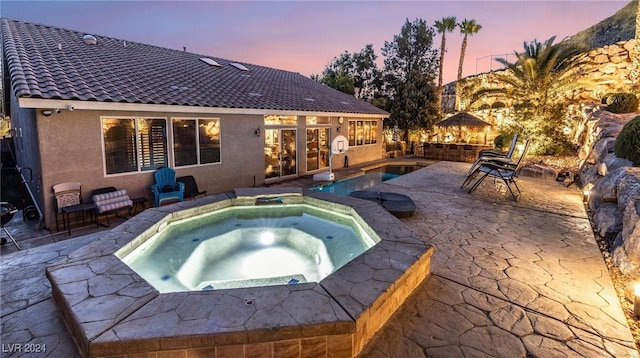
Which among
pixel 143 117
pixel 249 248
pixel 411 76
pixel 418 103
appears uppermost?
pixel 411 76

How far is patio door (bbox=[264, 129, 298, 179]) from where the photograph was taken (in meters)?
10.6

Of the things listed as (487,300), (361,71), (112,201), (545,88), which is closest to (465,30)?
(361,71)

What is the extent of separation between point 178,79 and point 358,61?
17810 millimetres

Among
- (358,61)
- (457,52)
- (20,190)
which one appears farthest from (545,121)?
(20,190)

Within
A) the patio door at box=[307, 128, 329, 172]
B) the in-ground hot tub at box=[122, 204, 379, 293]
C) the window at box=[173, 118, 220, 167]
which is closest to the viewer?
the in-ground hot tub at box=[122, 204, 379, 293]

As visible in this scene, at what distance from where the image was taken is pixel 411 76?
65.4 feet

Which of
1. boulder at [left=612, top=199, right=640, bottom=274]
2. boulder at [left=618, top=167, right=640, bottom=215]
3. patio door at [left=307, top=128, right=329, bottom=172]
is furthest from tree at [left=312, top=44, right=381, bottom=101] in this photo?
boulder at [left=612, top=199, right=640, bottom=274]

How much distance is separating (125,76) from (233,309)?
25.9ft

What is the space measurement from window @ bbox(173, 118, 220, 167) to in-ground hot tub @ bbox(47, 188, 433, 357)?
179 inches

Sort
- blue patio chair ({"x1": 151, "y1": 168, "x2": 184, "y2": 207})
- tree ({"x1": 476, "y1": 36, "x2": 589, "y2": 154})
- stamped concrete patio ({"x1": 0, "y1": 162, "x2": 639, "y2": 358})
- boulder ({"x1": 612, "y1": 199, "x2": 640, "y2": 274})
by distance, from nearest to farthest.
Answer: stamped concrete patio ({"x1": 0, "y1": 162, "x2": 639, "y2": 358})
boulder ({"x1": 612, "y1": 199, "x2": 640, "y2": 274})
blue patio chair ({"x1": 151, "y1": 168, "x2": 184, "y2": 207})
tree ({"x1": 476, "y1": 36, "x2": 589, "y2": 154})

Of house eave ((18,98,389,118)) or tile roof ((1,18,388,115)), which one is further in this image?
tile roof ((1,18,388,115))

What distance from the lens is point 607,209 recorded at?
18.7 feet

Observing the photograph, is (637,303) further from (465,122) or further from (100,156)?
(465,122)

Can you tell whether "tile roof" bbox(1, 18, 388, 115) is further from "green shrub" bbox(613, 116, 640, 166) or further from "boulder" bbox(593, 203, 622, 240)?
"green shrub" bbox(613, 116, 640, 166)
